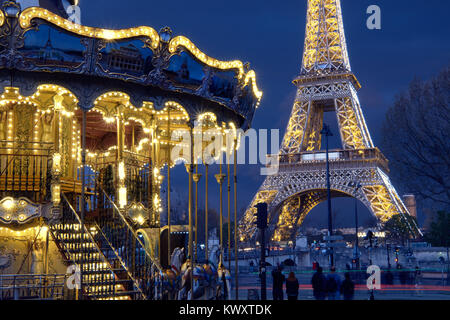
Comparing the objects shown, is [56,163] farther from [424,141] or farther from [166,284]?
[424,141]

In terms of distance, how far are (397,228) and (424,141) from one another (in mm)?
28489

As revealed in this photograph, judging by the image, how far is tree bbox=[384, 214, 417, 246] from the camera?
47219 mm

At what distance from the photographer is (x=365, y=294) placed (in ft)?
61.3

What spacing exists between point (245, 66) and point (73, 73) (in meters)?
4.08

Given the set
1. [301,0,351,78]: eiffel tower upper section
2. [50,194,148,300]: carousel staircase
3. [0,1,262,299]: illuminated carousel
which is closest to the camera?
[0,1,262,299]: illuminated carousel

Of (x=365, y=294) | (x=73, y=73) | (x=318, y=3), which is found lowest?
(x=365, y=294)

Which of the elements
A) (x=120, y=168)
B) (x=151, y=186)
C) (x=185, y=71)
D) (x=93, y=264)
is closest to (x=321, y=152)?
(x=151, y=186)

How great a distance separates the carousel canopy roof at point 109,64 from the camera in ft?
33.4

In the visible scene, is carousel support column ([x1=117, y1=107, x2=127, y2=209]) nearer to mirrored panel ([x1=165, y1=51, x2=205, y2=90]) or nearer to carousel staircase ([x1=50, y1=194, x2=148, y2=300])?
carousel staircase ([x1=50, y1=194, x2=148, y2=300])

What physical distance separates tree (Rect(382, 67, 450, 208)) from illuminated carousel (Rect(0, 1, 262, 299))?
837 cm

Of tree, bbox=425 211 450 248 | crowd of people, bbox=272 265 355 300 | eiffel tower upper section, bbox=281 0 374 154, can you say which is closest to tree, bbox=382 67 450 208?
crowd of people, bbox=272 265 355 300
